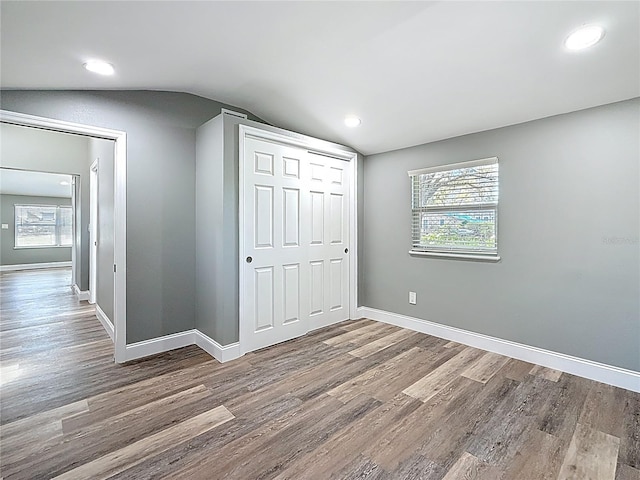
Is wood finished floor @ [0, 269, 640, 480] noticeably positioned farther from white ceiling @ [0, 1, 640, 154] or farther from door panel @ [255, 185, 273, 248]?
white ceiling @ [0, 1, 640, 154]

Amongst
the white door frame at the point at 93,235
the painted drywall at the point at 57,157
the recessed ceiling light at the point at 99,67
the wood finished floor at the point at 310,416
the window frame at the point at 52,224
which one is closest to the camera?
the wood finished floor at the point at 310,416

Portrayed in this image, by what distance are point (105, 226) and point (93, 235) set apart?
1.30 m

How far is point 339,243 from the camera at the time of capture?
13.2 ft

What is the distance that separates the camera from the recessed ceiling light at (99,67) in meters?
2.16

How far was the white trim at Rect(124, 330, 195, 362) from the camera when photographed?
2.96 metres

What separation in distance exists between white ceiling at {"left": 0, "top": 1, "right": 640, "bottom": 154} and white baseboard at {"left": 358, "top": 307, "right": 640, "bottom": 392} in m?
2.11

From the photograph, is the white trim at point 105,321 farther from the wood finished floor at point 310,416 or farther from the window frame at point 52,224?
the window frame at point 52,224

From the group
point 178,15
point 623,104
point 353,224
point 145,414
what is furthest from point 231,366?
point 623,104

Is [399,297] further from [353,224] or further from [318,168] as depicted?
[318,168]

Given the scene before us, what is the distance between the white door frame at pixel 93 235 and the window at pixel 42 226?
5.26 meters

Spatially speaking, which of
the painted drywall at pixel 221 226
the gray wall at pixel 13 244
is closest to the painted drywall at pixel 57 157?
the painted drywall at pixel 221 226

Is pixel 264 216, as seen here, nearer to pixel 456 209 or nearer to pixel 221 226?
pixel 221 226

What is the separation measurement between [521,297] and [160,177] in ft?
12.0

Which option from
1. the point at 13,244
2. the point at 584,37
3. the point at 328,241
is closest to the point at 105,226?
the point at 328,241
